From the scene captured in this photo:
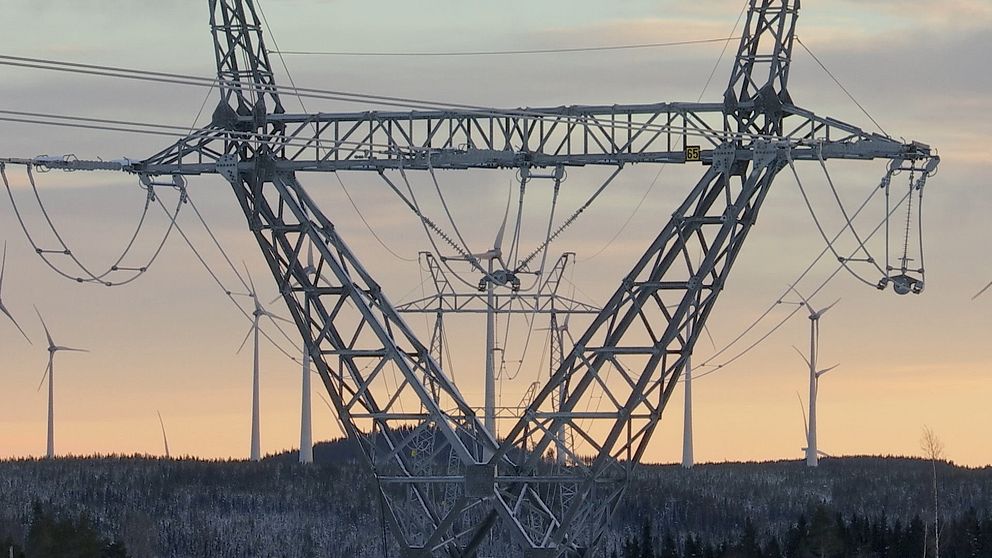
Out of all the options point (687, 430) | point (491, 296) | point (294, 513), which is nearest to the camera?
point (491, 296)

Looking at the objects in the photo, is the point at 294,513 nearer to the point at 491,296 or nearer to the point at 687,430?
the point at 687,430

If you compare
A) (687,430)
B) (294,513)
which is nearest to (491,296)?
(687,430)

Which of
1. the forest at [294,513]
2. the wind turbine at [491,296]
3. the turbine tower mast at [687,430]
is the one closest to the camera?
the wind turbine at [491,296]

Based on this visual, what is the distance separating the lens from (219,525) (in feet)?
626

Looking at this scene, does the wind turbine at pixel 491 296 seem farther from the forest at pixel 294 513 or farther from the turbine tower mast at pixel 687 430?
the forest at pixel 294 513

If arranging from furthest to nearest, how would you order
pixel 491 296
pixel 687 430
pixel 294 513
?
pixel 294 513
pixel 687 430
pixel 491 296

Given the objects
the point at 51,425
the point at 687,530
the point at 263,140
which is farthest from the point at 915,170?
the point at 687,530

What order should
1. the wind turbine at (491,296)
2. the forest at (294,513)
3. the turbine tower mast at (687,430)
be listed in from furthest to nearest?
1. the forest at (294,513)
2. the turbine tower mast at (687,430)
3. the wind turbine at (491,296)

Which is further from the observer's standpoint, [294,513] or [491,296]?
[294,513]

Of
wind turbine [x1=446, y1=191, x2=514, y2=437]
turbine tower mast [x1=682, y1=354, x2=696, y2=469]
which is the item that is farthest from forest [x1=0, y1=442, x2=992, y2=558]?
wind turbine [x1=446, y1=191, x2=514, y2=437]

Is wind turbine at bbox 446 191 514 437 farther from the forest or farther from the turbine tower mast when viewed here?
the forest

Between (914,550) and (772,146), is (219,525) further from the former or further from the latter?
(772,146)

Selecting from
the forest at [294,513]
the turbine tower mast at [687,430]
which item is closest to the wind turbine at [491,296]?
the turbine tower mast at [687,430]

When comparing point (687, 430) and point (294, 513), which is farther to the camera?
point (294, 513)
